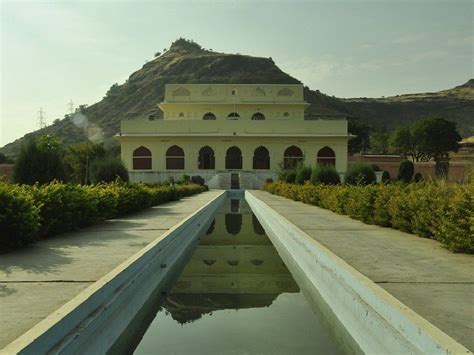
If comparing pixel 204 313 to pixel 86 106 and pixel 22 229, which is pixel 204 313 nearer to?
pixel 22 229

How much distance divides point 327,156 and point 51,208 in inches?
1419

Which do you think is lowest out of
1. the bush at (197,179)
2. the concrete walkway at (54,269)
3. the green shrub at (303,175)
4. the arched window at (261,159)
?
the concrete walkway at (54,269)

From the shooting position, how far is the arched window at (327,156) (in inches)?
1695

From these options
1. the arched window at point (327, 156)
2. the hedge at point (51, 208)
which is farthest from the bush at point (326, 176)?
the arched window at point (327, 156)

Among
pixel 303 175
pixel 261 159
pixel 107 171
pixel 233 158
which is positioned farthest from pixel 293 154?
pixel 107 171

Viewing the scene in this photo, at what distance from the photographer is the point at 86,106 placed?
417 feet

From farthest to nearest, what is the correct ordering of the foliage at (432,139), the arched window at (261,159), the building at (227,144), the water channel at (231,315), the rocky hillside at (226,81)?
the rocky hillside at (226,81), the foliage at (432,139), the arched window at (261,159), the building at (227,144), the water channel at (231,315)

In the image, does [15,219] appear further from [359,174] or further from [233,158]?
[233,158]

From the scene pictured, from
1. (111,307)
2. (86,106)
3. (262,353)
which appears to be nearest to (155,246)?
(111,307)

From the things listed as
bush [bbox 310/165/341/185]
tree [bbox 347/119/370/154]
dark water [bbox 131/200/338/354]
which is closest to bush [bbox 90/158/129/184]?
bush [bbox 310/165/341/185]

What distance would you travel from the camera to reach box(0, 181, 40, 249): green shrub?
7203 mm

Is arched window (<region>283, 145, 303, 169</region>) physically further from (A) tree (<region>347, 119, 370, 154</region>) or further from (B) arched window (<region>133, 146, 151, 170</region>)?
(A) tree (<region>347, 119, 370, 154</region>)

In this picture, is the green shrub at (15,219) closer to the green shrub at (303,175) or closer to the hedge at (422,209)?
the hedge at (422,209)

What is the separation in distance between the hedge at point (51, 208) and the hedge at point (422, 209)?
19.8 ft
